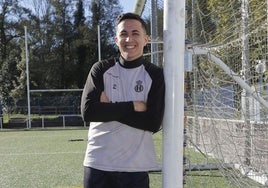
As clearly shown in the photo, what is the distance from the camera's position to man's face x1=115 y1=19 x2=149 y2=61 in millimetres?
2027

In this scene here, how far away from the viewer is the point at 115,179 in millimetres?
1999

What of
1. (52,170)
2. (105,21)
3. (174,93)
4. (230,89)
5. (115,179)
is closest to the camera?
(174,93)

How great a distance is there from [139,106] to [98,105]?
204mm

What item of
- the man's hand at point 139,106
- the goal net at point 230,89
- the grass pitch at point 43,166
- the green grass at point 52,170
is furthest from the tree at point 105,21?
the man's hand at point 139,106

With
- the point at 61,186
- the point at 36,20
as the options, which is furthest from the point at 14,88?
the point at 61,186

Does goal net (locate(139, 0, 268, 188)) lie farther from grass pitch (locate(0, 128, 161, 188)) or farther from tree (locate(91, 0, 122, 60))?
tree (locate(91, 0, 122, 60))

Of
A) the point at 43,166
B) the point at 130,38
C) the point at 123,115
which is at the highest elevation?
the point at 130,38

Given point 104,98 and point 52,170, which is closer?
point 104,98

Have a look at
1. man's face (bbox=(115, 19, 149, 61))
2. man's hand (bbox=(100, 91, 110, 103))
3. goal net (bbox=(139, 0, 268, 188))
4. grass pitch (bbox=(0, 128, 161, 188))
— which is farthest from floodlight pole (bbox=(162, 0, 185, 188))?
grass pitch (bbox=(0, 128, 161, 188))

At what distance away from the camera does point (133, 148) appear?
2012 mm

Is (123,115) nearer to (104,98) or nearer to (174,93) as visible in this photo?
(104,98)

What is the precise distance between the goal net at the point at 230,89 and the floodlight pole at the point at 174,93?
1.18 m

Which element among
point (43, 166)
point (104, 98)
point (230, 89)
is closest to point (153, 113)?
point (104, 98)

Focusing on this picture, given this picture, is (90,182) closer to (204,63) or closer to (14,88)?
(204,63)
